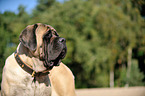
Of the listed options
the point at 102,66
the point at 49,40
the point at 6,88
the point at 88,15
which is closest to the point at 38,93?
the point at 6,88

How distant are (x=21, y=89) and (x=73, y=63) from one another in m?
23.6

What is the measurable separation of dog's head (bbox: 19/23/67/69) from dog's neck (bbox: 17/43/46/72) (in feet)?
0.23

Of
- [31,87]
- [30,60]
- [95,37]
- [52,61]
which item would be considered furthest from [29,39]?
[95,37]

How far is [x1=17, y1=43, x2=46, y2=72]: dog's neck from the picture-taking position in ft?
10.4

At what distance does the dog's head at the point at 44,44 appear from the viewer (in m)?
3.05

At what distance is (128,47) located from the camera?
83.6ft

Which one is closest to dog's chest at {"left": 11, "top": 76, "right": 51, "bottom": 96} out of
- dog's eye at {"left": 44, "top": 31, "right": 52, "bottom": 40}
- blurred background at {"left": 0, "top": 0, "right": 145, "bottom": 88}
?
dog's eye at {"left": 44, "top": 31, "right": 52, "bottom": 40}

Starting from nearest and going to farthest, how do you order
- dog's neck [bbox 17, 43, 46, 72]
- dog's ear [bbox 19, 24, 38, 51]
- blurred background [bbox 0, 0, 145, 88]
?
dog's ear [bbox 19, 24, 38, 51] < dog's neck [bbox 17, 43, 46, 72] < blurred background [bbox 0, 0, 145, 88]

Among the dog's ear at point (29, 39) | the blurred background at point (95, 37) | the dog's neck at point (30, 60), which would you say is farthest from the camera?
the blurred background at point (95, 37)

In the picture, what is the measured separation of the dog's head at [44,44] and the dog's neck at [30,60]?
69 mm

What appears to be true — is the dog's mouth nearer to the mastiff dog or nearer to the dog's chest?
the mastiff dog

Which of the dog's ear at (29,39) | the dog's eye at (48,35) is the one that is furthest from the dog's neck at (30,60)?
the dog's eye at (48,35)

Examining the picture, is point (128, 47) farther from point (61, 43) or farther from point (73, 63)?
point (61, 43)

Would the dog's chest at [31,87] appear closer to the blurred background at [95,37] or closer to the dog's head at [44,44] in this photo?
the dog's head at [44,44]
